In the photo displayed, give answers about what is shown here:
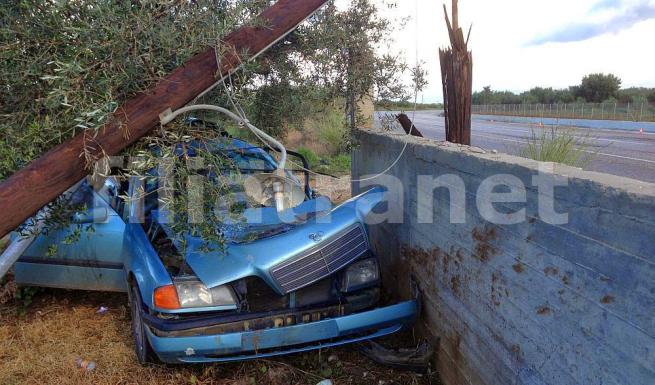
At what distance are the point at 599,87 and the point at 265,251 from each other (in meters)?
58.3

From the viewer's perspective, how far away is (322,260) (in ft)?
11.6

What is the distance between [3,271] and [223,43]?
10.2 ft

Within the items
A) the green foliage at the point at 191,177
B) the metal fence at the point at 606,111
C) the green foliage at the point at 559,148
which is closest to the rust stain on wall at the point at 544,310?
the green foliage at the point at 191,177

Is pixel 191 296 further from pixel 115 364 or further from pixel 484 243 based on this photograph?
pixel 484 243

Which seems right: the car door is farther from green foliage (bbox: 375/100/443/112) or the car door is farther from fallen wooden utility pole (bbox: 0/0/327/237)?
green foliage (bbox: 375/100/443/112)

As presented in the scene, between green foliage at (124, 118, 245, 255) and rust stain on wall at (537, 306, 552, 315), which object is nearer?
rust stain on wall at (537, 306, 552, 315)

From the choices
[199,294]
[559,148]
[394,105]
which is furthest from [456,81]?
[199,294]

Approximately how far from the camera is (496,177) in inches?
109

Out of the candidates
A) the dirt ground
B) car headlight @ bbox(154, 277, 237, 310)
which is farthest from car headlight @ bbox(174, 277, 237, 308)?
the dirt ground

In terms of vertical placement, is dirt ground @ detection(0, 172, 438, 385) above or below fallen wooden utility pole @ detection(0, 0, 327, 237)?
below

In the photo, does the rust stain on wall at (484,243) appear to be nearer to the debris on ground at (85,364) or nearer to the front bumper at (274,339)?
the front bumper at (274,339)

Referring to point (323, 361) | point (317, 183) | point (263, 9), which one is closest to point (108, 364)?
point (323, 361)

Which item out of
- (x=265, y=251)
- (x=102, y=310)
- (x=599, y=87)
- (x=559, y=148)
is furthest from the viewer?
(x=599, y=87)

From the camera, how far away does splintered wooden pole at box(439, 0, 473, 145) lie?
485 centimetres
